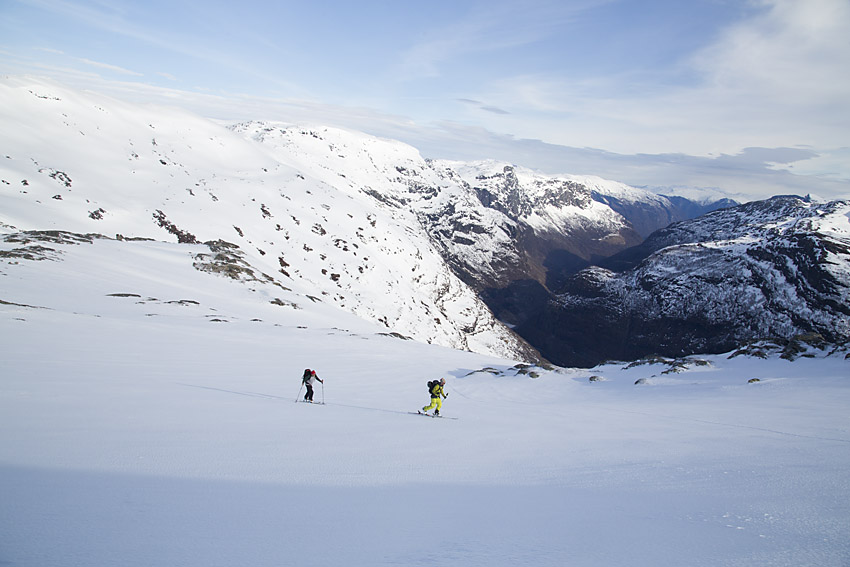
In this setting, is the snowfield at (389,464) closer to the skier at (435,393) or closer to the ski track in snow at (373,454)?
the ski track in snow at (373,454)

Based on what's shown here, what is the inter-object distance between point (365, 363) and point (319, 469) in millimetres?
16193

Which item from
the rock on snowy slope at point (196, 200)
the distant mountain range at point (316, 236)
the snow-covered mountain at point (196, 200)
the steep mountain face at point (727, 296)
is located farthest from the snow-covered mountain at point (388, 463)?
the steep mountain face at point (727, 296)

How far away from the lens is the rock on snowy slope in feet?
224

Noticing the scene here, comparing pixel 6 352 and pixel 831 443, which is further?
pixel 6 352

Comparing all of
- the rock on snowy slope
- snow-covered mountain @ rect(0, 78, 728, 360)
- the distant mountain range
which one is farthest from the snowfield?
the rock on snowy slope

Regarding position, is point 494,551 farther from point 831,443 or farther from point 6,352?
point 6,352

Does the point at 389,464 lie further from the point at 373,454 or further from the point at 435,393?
the point at 435,393

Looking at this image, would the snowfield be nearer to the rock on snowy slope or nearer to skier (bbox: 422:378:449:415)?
skier (bbox: 422:378:449:415)

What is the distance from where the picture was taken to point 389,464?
8266 millimetres

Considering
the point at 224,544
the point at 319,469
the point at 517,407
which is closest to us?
the point at 224,544

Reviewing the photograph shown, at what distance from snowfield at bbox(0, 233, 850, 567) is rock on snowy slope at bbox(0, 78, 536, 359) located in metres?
50.7

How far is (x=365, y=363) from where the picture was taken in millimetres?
23781

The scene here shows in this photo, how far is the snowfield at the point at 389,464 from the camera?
477 centimetres

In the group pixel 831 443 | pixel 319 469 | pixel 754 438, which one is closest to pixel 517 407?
pixel 754 438
